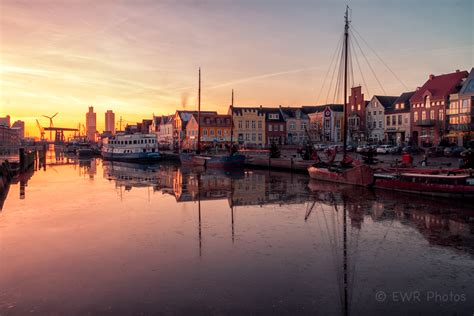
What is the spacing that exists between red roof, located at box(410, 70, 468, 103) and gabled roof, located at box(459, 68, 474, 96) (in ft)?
10.6

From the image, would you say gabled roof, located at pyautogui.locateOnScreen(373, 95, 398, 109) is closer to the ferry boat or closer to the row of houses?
the row of houses

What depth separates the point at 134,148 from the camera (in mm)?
73000

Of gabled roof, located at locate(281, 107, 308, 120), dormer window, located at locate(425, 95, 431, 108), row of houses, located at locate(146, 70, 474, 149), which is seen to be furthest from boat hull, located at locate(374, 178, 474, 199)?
gabled roof, located at locate(281, 107, 308, 120)

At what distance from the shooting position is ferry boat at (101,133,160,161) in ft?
227

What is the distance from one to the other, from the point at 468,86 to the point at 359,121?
23219 millimetres

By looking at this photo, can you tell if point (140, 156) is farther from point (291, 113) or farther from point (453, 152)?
point (453, 152)

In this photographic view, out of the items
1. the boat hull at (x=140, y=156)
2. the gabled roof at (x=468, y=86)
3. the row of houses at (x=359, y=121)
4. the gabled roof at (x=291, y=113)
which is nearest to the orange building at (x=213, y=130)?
the row of houses at (x=359, y=121)

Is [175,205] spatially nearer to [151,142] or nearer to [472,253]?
[472,253]

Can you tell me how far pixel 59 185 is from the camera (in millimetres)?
34625

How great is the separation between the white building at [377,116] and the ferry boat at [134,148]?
40037mm

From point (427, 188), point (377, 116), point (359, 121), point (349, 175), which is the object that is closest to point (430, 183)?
point (427, 188)

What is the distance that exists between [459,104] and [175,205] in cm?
5209

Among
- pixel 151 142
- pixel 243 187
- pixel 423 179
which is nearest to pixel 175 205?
pixel 243 187

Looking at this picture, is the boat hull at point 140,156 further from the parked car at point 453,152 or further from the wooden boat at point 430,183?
the wooden boat at point 430,183
